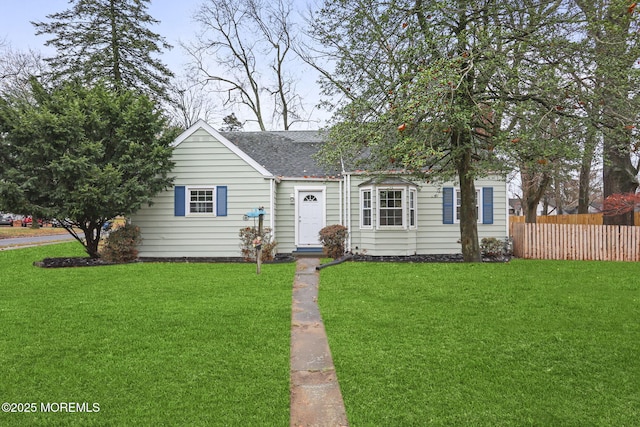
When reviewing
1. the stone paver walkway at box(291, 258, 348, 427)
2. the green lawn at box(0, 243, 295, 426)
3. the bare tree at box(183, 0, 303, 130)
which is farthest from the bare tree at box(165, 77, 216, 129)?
the stone paver walkway at box(291, 258, 348, 427)

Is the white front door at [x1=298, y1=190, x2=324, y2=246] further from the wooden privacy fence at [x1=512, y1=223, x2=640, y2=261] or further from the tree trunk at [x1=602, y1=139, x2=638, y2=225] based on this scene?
the tree trunk at [x1=602, y1=139, x2=638, y2=225]

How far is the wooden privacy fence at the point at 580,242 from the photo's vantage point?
37.3ft

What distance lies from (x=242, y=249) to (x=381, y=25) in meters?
7.08

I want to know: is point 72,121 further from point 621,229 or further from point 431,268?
point 621,229

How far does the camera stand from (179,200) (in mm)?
12078

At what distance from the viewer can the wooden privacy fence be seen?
1137 centimetres

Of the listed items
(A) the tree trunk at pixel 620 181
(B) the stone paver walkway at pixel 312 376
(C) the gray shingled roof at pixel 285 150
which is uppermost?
(C) the gray shingled roof at pixel 285 150

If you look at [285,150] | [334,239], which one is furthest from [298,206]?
[285,150]

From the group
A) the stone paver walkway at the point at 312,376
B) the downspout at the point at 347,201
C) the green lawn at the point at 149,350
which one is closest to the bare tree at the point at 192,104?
the downspout at the point at 347,201

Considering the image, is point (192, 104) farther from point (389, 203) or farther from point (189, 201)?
point (389, 203)

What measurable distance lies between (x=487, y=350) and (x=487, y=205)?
9.66 metres

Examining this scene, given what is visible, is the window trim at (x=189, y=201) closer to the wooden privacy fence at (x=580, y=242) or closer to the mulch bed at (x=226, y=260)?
the mulch bed at (x=226, y=260)

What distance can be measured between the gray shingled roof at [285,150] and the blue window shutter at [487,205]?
5.04 meters

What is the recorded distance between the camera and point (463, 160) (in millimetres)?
10094
